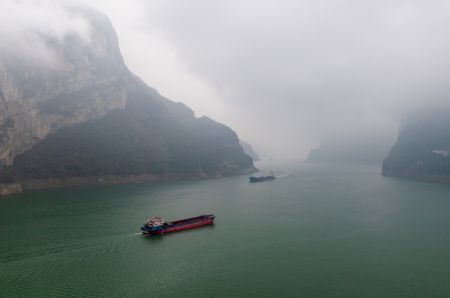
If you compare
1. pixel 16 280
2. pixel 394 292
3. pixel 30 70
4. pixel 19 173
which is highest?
pixel 30 70

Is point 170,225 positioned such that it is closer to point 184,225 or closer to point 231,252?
point 184,225

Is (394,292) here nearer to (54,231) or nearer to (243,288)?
(243,288)

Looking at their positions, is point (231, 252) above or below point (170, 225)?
below

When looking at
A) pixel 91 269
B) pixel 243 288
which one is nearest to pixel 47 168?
pixel 91 269

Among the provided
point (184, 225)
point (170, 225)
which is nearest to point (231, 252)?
point (170, 225)

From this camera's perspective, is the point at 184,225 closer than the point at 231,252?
No

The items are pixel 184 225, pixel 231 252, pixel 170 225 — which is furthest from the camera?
pixel 184 225
